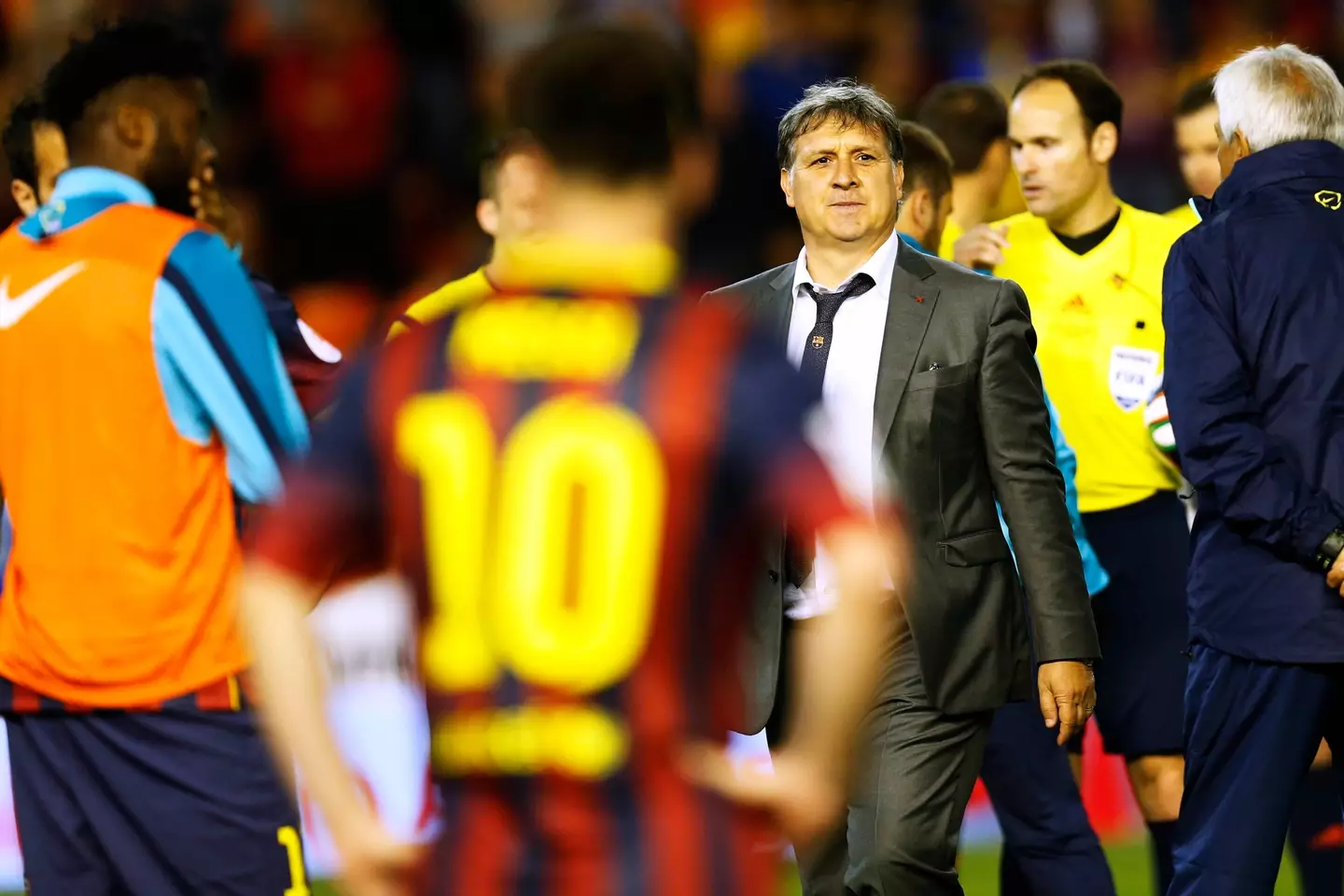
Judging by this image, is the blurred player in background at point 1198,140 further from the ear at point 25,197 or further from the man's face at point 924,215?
the ear at point 25,197

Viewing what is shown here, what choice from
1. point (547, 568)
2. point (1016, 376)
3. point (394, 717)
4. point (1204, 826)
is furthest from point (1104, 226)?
point (547, 568)

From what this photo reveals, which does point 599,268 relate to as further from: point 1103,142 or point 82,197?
point 1103,142

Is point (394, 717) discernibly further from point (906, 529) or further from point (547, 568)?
point (547, 568)

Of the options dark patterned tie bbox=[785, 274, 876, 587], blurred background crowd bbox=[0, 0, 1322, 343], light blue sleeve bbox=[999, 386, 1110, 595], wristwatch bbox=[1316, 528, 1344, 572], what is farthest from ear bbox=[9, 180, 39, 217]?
blurred background crowd bbox=[0, 0, 1322, 343]

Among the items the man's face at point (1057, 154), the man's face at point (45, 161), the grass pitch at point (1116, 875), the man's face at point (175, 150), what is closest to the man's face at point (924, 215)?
the man's face at point (1057, 154)

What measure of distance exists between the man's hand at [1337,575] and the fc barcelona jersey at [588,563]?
2.50 m

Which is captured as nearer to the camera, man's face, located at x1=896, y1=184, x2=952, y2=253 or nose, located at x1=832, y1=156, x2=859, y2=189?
nose, located at x1=832, y1=156, x2=859, y2=189

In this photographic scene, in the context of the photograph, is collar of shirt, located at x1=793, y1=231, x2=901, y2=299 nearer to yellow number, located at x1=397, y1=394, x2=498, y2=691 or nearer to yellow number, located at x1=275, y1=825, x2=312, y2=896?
yellow number, located at x1=275, y1=825, x2=312, y2=896

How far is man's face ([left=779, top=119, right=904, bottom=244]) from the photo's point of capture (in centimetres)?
491

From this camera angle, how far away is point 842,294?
493cm

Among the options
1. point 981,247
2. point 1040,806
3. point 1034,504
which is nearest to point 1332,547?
point 1034,504

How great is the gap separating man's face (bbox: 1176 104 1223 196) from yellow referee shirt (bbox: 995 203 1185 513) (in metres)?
0.37

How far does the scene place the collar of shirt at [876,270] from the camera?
4926 millimetres

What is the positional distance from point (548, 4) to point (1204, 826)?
6.71 metres
